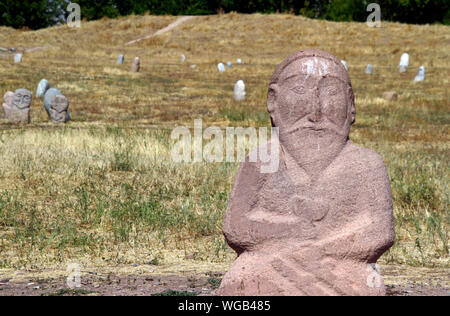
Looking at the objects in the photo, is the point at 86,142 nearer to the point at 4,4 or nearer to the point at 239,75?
the point at 239,75

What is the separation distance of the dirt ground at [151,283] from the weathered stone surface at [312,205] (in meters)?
1.27

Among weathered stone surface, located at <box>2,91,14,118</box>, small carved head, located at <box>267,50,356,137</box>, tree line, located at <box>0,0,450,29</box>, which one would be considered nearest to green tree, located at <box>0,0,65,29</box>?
tree line, located at <box>0,0,450,29</box>

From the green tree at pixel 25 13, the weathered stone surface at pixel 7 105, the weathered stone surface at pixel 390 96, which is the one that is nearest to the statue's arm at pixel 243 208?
the weathered stone surface at pixel 7 105

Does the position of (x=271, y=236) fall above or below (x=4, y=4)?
below

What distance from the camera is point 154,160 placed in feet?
35.8

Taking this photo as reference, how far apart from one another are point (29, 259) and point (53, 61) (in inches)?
1063

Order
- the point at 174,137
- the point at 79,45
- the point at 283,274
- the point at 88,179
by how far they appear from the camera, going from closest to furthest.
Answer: the point at 283,274
the point at 88,179
the point at 174,137
the point at 79,45

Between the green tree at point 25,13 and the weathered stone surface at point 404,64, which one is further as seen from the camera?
the green tree at point 25,13

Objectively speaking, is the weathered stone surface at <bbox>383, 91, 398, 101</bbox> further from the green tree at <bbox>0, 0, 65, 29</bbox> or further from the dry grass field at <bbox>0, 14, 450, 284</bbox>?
the green tree at <bbox>0, 0, 65, 29</bbox>

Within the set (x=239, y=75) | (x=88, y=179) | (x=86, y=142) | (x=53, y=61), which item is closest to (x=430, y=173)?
(x=88, y=179)

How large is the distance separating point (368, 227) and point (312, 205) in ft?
1.18

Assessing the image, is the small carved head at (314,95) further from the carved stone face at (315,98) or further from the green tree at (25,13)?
the green tree at (25,13)

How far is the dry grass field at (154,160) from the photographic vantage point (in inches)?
286

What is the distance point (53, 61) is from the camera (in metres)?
32.2
